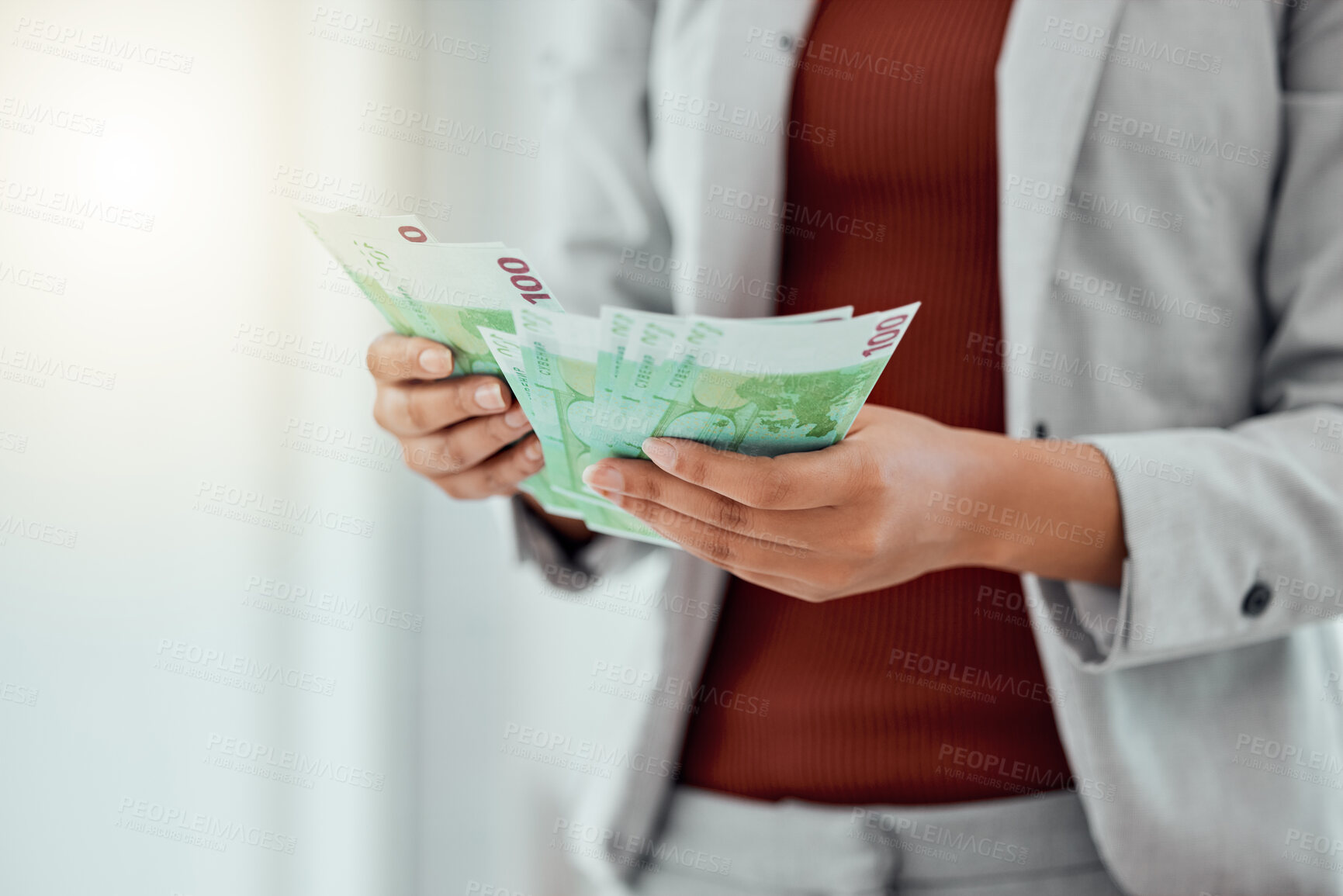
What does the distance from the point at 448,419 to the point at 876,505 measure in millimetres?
306

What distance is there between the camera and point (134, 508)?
940mm

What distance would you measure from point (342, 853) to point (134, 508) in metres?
0.71

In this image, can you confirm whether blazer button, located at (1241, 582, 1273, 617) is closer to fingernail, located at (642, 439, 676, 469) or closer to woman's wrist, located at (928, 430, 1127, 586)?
woman's wrist, located at (928, 430, 1127, 586)

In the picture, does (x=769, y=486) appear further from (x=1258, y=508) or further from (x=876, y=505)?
(x=1258, y=508)

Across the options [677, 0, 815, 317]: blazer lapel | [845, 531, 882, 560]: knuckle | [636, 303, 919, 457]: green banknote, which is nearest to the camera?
[636, 303, 919, 457]: green banknote

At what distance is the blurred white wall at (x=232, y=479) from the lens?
2.74ft

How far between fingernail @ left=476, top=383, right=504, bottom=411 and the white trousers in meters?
0.40

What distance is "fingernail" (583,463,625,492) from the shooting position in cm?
53

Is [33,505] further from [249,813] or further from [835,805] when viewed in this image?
[835,805]

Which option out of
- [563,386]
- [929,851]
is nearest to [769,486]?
[563,386]

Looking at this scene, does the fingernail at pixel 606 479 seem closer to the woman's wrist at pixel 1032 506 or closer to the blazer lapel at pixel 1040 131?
the woman's wrist at pixel 1032 506

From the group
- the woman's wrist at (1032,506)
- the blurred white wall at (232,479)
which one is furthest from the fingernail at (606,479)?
the blurred white wall at (232,479)

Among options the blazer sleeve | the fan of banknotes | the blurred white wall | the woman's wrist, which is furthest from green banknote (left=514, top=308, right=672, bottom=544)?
the blurred white wall

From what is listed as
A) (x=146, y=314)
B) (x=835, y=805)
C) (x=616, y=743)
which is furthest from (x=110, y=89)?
(x=835, y=805)
